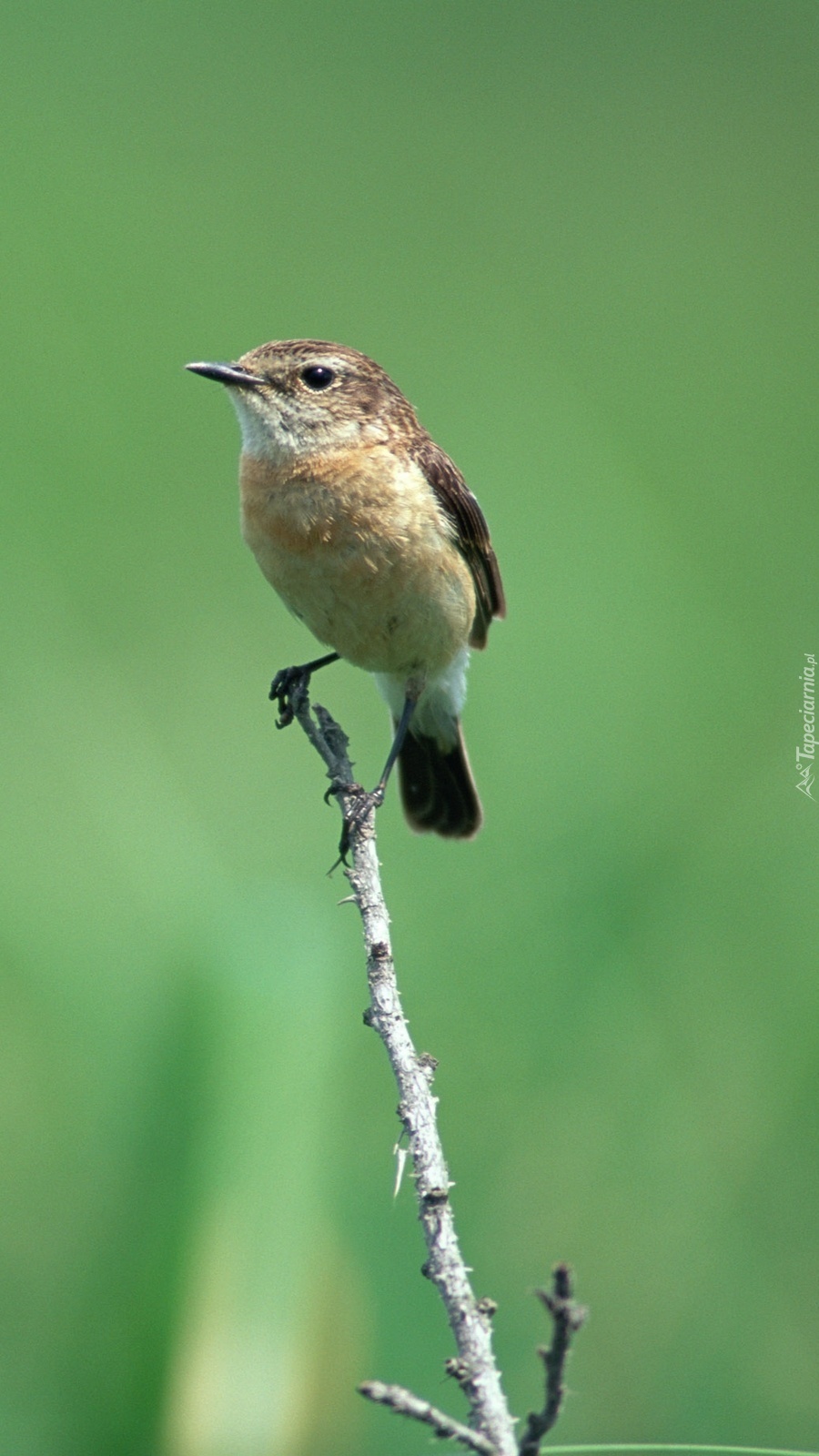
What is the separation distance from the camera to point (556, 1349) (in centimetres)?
182

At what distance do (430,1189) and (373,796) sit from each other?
6.29 feet

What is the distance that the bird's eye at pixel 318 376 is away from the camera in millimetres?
4832

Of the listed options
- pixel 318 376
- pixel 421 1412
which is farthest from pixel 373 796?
pixel 421 1412

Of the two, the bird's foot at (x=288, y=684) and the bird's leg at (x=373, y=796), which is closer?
the bird's leg at (x=373, y=796)

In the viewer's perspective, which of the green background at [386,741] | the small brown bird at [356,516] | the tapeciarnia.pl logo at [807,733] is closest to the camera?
the green background at [386,741]

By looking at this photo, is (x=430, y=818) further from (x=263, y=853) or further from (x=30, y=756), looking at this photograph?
(x=30, y=756)

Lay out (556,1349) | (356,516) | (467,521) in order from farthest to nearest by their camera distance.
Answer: (467,521) → (356,516) → (556,1349)

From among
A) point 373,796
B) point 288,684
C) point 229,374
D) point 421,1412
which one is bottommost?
point 421,1412

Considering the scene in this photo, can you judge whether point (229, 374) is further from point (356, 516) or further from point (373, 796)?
point (373, 796)

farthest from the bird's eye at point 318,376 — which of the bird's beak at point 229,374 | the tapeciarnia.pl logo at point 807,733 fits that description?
the tapeciarnia.pl logo at point 807,733

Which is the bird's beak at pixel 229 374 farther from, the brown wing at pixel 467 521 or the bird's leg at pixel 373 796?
the bird's leg at pixel 373 796

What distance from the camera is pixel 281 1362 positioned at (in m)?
2.43

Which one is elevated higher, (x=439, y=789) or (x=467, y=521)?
(x=467, y=521)

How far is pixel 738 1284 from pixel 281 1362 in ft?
7.39
